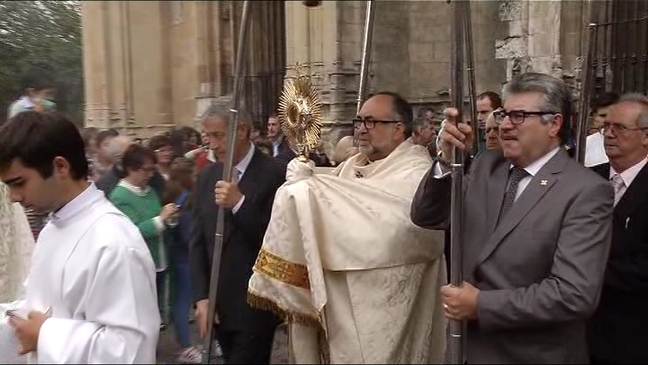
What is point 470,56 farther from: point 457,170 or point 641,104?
point 457,170

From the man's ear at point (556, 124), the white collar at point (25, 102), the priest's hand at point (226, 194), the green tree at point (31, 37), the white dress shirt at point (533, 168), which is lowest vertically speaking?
the priest's hand at point (226, 194)

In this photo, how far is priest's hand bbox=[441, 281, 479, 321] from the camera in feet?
7.76

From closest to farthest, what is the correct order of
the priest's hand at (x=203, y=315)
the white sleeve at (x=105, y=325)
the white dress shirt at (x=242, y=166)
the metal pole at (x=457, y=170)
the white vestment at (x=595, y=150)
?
1. the white sleeve at (x=105, y=325)
2. the metal pole at (x=457, y=170)
3. the priest's hand at (x=203, y=315)
4. the white dress shirt at (x=242, y=166)
5. the white vestment at (x=595, y=150)

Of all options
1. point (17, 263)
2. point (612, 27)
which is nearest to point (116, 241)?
point (17, 263)

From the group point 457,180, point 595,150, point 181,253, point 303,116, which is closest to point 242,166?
point 303,116

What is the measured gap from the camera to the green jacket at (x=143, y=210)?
17.1 ft

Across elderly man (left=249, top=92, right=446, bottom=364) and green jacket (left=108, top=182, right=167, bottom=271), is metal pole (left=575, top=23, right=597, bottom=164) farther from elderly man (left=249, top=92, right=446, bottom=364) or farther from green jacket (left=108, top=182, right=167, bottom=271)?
green jacket (left=108, top=182, right=167, bottom=271)

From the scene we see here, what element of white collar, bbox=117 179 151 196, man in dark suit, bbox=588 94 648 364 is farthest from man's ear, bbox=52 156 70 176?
white collar, bbox=117 179 151 196

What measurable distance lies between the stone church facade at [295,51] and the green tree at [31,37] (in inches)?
61.2

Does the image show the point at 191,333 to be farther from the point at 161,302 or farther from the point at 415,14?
the point at 415,14

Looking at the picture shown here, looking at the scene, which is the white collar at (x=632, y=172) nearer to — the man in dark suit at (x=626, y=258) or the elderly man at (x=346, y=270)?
the man in dark suit at (x=626, y=258)

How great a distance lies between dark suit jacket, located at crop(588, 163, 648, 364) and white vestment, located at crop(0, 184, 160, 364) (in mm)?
1939

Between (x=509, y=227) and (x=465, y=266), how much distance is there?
0.26 meters

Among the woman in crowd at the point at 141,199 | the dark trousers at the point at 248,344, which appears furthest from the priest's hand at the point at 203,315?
the woman in crowd at the point at 141,199
